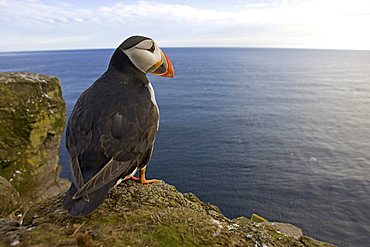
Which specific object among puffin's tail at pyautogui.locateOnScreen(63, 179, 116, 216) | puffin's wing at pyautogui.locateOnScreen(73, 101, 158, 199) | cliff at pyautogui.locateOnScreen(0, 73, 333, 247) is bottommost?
cliff at pyautogui.locateOnScreen(0, 73, 333, 247)

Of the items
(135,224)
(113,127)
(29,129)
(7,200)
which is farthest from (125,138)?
(29,129)

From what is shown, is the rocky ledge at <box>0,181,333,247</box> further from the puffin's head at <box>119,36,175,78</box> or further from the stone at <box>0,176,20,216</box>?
the stone at <box>0,176,20,216</box>

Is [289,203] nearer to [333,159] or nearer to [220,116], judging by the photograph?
[333,159]

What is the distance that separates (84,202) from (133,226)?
833mm

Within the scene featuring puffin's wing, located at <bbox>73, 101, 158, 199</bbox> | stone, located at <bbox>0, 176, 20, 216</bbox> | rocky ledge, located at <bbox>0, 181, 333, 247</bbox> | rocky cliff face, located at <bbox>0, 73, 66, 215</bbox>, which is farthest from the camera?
rocky cliff face, located at <bbox>0, 73, 66, 215</bbox>

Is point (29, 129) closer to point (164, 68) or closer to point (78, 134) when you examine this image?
point (164, 68)

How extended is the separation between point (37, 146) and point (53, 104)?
11.9ft

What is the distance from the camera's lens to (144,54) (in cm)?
561

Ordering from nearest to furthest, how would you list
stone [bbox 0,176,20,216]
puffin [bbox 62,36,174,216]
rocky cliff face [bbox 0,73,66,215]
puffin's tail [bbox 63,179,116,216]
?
puffin's tail [bbox 63,179,116,216] → puffin [bbox 62,36,174,216] → stone [bbox 0,176,20,216] → rocky cliff face [bbox 0,73,66,215]

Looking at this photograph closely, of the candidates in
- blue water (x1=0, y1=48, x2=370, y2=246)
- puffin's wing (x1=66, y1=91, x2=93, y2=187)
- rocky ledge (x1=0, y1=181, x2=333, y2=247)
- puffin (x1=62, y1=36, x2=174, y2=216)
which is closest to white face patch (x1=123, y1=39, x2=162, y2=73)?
puffin (x1=62, y1=36, x2=174, y2=216)

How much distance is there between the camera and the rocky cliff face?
64.1 ft

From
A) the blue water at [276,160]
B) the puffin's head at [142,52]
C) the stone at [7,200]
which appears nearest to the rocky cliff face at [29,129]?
the stone at [7,200]

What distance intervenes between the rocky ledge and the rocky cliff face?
1706 cm

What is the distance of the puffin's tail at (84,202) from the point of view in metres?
4.03
